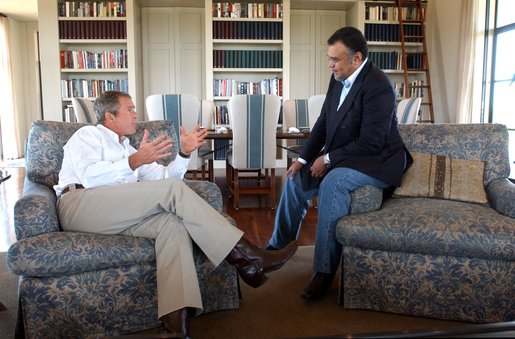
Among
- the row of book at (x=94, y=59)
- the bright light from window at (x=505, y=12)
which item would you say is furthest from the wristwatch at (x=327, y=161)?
the row of book at (x=94, y=59)

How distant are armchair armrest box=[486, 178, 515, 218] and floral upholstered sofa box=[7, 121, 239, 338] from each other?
141 cm

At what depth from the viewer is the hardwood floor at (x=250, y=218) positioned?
10.5 ft

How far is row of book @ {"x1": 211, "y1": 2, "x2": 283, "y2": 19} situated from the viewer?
6520 mm

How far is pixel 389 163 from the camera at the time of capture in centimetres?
224

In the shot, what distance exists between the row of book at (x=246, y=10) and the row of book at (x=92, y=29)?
1349 millimetres

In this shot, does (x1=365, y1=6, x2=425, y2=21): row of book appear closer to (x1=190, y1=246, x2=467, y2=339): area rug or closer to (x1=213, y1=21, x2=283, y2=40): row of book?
(x1=213, y1=21, x2=283, y2=40): row of book

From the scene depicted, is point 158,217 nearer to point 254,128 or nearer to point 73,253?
point 73,253

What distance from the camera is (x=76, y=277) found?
171 centimetres

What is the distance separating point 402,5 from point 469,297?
5915 millimetres

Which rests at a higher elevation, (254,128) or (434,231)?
(254,128)

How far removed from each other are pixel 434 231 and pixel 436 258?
0.42 ft

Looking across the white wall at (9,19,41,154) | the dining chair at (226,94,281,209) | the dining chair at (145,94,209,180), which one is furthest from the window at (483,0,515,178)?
the white wall at (9,19,41,154)

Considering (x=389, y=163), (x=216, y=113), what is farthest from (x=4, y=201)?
(x=389, y=163)

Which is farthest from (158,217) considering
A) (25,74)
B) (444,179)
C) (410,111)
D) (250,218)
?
(25,74)
